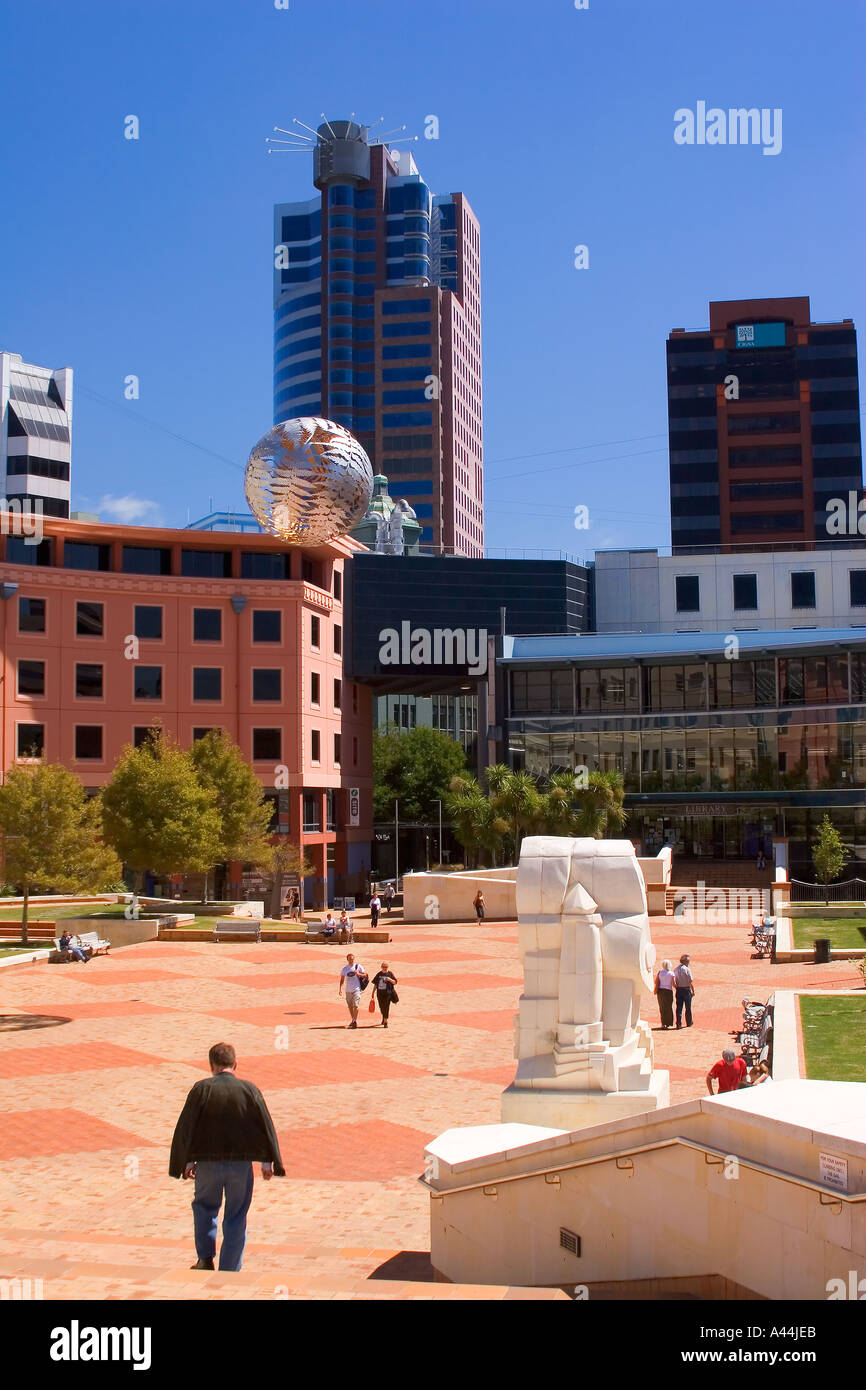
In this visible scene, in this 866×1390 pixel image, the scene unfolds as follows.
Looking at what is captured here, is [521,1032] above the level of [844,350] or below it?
below

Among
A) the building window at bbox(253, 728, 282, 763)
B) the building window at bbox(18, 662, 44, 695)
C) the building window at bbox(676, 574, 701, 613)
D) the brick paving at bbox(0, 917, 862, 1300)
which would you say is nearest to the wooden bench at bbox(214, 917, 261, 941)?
the brick paving at bbox(0, 917, 862, 1300)

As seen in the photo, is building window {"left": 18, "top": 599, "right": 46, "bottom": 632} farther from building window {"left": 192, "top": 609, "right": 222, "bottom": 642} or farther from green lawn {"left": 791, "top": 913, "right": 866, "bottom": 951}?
green lawn {"left": 791, "top": 913, "right": 866, "bottom": 951}

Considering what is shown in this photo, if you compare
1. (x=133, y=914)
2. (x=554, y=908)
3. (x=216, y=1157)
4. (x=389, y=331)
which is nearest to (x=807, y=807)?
(x=133, y=914)

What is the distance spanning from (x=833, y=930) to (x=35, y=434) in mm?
93228

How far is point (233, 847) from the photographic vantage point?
148 feet

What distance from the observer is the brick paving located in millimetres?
9891

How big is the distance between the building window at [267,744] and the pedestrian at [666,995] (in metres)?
38.3

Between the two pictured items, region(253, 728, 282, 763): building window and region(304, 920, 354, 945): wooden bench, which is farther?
region(253, 728, 282, 763): building window

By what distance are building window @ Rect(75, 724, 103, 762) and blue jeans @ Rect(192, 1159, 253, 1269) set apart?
50.3 m

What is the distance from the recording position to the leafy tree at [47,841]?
1383 inches

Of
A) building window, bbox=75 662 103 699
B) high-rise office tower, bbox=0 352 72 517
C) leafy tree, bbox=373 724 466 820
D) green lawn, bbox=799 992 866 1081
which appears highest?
high-rise office tower, bbox=0 352 72 517
